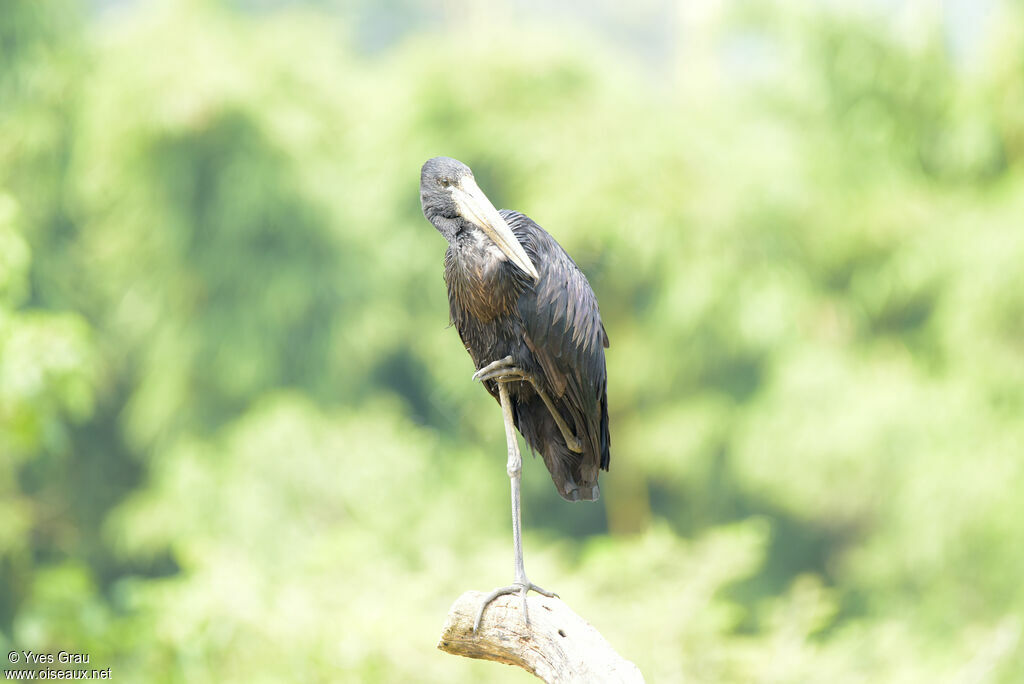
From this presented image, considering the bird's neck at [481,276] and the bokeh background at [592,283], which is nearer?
the bird's neck at [481,276]

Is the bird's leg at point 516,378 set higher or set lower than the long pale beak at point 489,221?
lower

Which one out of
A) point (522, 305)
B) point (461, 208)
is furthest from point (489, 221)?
point (522, 305)

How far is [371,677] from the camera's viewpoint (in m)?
5.69

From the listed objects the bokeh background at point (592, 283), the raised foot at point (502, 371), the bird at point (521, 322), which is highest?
the bokeh background at point (592, 283)

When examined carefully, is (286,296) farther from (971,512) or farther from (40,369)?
(971,512)

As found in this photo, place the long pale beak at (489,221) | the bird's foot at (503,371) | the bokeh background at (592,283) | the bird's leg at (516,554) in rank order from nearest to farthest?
the long pale beak at (489,221) < the bird's foot at (503,371) < the bird's leg at (516,554) < the bokeh background at (592,283)

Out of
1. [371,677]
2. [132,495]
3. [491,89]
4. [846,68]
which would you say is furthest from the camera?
[132,495]

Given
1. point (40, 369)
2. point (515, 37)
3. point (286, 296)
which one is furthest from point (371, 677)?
point (515, 37)

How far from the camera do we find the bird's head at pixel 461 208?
2197 mm

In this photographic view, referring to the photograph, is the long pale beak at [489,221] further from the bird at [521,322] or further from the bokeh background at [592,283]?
the bokeh background at [592,283]

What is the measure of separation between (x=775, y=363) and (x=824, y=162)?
1.66 metres

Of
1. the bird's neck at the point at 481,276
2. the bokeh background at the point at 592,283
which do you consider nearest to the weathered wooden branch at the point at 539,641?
the bird's neck at the point at 481,276

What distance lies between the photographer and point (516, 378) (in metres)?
2.37

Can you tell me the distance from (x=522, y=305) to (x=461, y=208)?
0.80 feet
